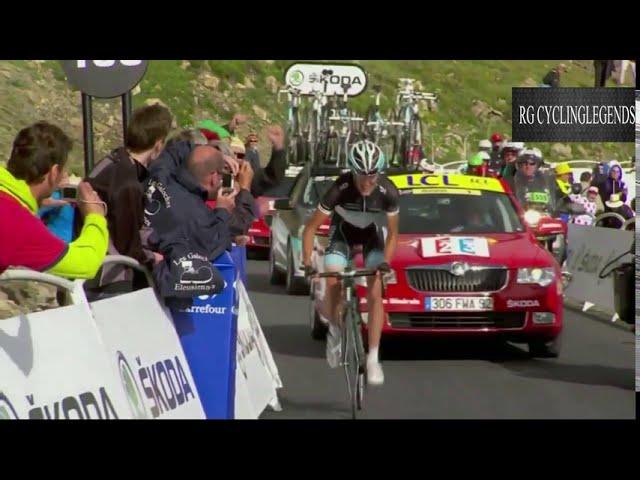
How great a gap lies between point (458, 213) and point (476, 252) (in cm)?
111

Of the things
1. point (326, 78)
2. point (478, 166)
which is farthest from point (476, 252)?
point (326, 78)

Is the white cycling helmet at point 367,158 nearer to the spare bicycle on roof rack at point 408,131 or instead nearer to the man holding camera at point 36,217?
the man holding camera at point 36,217

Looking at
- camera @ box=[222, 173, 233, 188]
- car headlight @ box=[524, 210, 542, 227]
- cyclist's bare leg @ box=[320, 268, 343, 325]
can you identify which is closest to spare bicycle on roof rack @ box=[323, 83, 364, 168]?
car headlight @ box=[524, 210, 542, 227]

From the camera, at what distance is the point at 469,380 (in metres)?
11.4

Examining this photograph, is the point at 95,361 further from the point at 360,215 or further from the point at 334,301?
the point at 360,215

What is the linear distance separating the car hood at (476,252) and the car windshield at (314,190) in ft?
17.1

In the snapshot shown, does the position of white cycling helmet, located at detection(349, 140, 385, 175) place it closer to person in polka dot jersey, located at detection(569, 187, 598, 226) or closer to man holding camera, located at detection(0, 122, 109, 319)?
man holding camera, located at detection(0, 122, 109, 319)

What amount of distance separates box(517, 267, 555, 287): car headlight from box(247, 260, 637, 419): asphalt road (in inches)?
29.7

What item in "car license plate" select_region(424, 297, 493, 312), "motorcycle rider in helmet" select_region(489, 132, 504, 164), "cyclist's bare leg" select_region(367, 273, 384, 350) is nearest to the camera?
"cyclist's bare leg" select_region(367, 273, 384, 350)

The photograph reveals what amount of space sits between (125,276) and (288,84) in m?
26.8

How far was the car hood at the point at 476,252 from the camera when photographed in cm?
1247

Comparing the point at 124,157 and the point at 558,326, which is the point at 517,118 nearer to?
the point at 558,326

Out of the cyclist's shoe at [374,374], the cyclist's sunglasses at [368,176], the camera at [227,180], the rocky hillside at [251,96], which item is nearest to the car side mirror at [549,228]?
the cyclist's sunglasses at [368,176]

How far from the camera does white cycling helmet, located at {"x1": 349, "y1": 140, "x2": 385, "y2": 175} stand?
10.5 m
